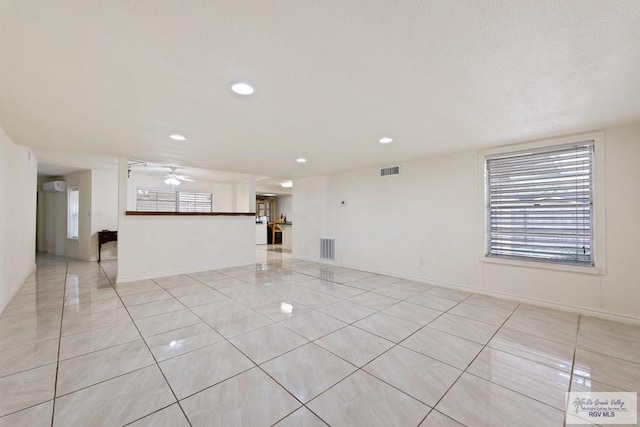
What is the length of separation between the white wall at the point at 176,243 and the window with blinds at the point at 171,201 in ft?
7.13

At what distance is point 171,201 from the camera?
7801 millimetres

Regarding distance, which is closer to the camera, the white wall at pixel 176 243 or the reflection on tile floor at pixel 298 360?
the reflection on tile floor at pixel 298 360

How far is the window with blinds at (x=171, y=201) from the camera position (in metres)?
7.33

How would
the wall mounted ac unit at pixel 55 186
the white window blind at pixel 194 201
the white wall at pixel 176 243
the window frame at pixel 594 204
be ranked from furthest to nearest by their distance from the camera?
the white window blind at pixel 194 201
the wall mounted ac unit at pixel 55 186
the white wall at pixel 176 243
the window frame at pixel 594 204

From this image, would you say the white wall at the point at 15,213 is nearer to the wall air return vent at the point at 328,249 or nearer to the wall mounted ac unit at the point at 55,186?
the wall mounted ac unit at the point at 55,186

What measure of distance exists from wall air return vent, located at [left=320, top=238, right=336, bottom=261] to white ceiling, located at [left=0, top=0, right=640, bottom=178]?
3413 millimetres

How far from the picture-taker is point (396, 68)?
1785 mm

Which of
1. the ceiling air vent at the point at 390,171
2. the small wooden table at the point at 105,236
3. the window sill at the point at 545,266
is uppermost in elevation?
the ceiling air vent at the point at 390,171

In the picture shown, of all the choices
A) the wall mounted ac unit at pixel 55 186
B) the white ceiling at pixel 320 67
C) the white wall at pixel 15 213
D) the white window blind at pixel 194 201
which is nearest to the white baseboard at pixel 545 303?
the white ceiling at pixel 320 67

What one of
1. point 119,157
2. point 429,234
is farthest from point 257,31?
point 119,157

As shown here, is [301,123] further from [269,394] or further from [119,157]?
[119,157]

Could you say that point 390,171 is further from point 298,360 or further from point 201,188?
point 201,188

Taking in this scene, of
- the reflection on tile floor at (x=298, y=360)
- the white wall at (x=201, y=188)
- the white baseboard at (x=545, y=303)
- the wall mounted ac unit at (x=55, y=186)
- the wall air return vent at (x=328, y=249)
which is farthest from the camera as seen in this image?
the white wall at (x=201, y=188)

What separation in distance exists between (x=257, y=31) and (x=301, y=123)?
1.42 metres
